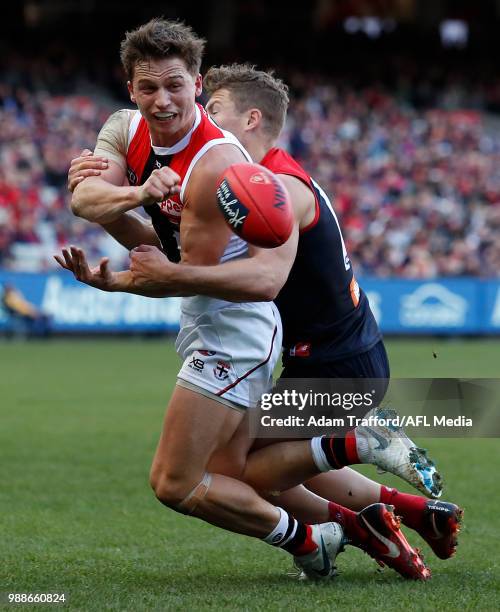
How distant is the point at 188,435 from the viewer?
467 centimetres

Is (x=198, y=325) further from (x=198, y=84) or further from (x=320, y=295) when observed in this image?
(x=198, y=84)

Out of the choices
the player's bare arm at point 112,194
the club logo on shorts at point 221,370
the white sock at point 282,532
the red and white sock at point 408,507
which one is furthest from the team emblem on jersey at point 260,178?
the red and white sock at point 408,507

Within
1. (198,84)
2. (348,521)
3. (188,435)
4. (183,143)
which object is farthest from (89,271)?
(348,521)

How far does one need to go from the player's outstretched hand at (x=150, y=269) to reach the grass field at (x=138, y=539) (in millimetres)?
1207

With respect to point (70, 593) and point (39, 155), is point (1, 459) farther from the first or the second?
point (39, 155)

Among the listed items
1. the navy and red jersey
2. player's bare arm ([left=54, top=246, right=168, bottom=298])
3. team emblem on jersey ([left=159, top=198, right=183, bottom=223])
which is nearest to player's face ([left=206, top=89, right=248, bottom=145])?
the navy and red jersey

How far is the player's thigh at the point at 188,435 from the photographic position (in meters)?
4.68

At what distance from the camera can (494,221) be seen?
24641 mm

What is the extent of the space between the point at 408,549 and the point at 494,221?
20456mm

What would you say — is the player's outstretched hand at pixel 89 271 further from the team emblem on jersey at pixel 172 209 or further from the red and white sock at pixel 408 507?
the red and white sock at pixel 408 507

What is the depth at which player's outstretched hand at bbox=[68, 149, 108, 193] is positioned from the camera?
15.4ft

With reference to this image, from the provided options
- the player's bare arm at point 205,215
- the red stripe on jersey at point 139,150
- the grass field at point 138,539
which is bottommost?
the grass field at point 138,539

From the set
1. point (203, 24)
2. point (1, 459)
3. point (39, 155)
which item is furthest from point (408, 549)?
point (203, 24)

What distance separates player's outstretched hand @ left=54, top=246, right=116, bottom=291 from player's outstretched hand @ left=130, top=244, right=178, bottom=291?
138 mm
